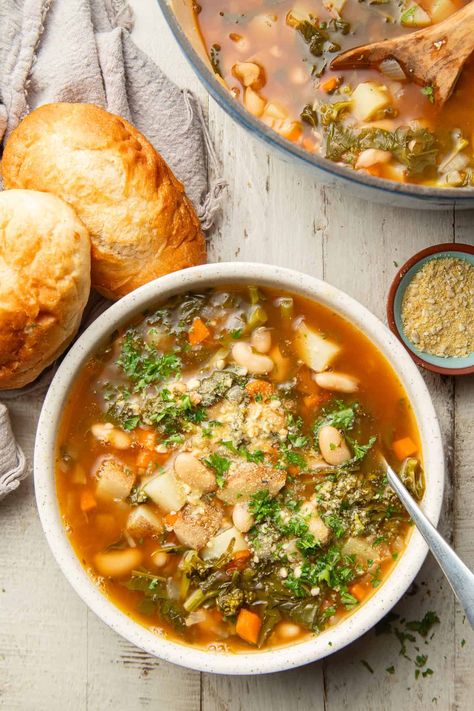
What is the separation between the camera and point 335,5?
2.75 m

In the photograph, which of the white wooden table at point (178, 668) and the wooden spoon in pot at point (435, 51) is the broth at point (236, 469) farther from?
the wooden spoon in pot at point (435, 51)

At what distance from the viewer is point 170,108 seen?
3.10 m

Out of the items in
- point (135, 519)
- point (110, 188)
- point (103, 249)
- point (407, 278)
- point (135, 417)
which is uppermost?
point (110, 188)

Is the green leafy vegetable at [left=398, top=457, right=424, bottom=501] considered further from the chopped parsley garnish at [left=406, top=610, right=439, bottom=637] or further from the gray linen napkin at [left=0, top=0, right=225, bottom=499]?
the gray linen napkin at [left=0, top=0, right=225, bottom=499]

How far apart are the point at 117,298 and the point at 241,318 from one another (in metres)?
0.45

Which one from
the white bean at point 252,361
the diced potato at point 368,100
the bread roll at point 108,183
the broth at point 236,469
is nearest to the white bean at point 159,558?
the broth at point 236,469

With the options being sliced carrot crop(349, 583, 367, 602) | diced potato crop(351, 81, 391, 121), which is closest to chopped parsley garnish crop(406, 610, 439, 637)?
sliced carrot crop(349, 583, 367, 602)

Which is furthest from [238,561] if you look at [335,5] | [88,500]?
[335,5]

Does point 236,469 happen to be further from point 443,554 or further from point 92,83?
point 92,83

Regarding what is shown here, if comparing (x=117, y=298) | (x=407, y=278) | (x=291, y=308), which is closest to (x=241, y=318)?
(x=291, y=308)

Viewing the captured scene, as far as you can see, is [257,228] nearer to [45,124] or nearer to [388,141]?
[388,141]

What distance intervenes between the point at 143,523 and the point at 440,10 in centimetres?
198

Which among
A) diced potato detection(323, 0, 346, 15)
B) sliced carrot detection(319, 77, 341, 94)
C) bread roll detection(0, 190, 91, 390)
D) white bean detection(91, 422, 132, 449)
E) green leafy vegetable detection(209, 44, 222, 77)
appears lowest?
white bean detection(91, 422, 132, 449)

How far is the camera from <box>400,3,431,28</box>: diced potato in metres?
2.77
